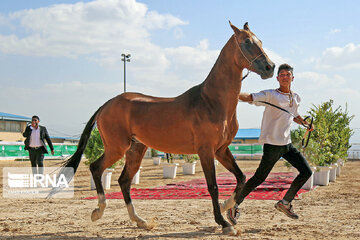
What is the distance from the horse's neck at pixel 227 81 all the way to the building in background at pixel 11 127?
40600 millimetres

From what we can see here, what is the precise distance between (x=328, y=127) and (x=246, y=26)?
925 cm

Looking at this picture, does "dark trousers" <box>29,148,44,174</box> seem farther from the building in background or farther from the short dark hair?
the building in background

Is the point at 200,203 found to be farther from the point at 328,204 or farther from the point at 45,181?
the point at 45,181

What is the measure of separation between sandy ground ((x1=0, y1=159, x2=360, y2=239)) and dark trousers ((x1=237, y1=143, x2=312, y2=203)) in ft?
1.67

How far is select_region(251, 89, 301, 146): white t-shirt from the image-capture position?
4707 millimetres

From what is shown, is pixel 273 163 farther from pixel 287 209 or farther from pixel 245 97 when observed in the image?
pixel 245 97

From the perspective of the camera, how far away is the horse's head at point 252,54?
432 centimetres

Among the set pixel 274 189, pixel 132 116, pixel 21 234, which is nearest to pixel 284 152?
pixel 132 116

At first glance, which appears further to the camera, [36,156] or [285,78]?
[36,156]

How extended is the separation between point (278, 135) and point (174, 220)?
6.50ft

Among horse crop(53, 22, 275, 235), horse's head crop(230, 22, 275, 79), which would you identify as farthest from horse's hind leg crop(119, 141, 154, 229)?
horse's head crop(230, 22, 275, 79)

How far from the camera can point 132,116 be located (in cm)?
509

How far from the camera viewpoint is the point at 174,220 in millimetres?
5445

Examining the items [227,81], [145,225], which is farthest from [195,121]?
[145,225]
